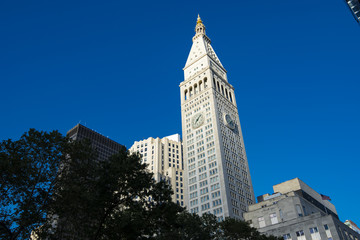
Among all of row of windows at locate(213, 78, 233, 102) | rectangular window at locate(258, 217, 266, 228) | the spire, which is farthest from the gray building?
the spire

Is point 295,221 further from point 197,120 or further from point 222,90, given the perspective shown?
point 222,90

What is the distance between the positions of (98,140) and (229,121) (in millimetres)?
63413

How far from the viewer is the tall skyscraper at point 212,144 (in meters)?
92.5

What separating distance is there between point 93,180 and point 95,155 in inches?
119

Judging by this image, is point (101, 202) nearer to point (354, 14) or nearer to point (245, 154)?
point (354, 14)

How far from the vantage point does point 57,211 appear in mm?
28156

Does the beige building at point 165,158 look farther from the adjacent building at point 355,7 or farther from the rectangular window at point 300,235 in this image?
the adjacent building at point 355,7

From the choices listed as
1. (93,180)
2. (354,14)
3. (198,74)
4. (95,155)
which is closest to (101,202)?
(93,180)

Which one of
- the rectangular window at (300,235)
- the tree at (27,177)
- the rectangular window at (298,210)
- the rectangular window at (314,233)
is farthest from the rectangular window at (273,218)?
the tree at (27,177)

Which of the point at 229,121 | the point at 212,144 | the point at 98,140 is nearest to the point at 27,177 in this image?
the point at 212,144

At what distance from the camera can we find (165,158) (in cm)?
15262

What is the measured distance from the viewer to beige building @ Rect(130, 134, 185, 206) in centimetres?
14075

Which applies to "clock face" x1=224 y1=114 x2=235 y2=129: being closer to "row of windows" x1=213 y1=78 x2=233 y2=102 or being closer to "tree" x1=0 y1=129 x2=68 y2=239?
"row of windows" x1=213 y1=78 x2=233 y2=102

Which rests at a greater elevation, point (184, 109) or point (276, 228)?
point (184, 109)
